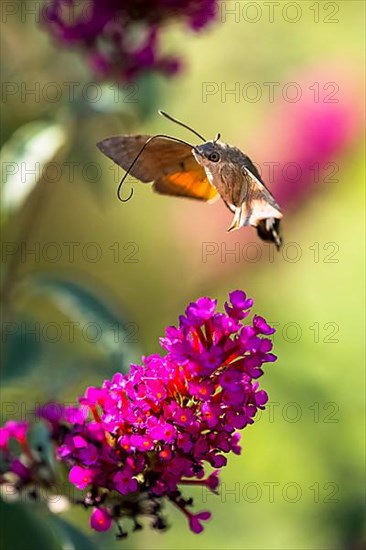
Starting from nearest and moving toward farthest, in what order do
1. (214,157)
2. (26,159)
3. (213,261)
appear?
(214,157)
(26,159)
(213,261)

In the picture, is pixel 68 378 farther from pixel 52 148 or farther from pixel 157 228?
pixel 157 228

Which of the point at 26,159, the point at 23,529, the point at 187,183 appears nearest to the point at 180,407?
the point at 187,183

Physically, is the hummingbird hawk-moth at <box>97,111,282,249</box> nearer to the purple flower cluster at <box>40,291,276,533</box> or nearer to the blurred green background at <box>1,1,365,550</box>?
the purple flower cluster at <box>40,291,276,533</box>

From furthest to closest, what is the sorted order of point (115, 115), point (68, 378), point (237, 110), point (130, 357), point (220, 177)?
point (237, 110), point (115, 115), point (68, 378), point (130, 357), point (220, 177)

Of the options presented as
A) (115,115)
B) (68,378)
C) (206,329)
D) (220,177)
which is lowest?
(68,378)

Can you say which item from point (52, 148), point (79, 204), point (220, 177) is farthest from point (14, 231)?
point (220, 177)

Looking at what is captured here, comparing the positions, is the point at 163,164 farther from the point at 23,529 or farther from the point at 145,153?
the point at 23,529

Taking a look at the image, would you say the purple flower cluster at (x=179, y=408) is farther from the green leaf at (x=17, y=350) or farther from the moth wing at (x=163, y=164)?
the green leaf at (x=17, y=350)
